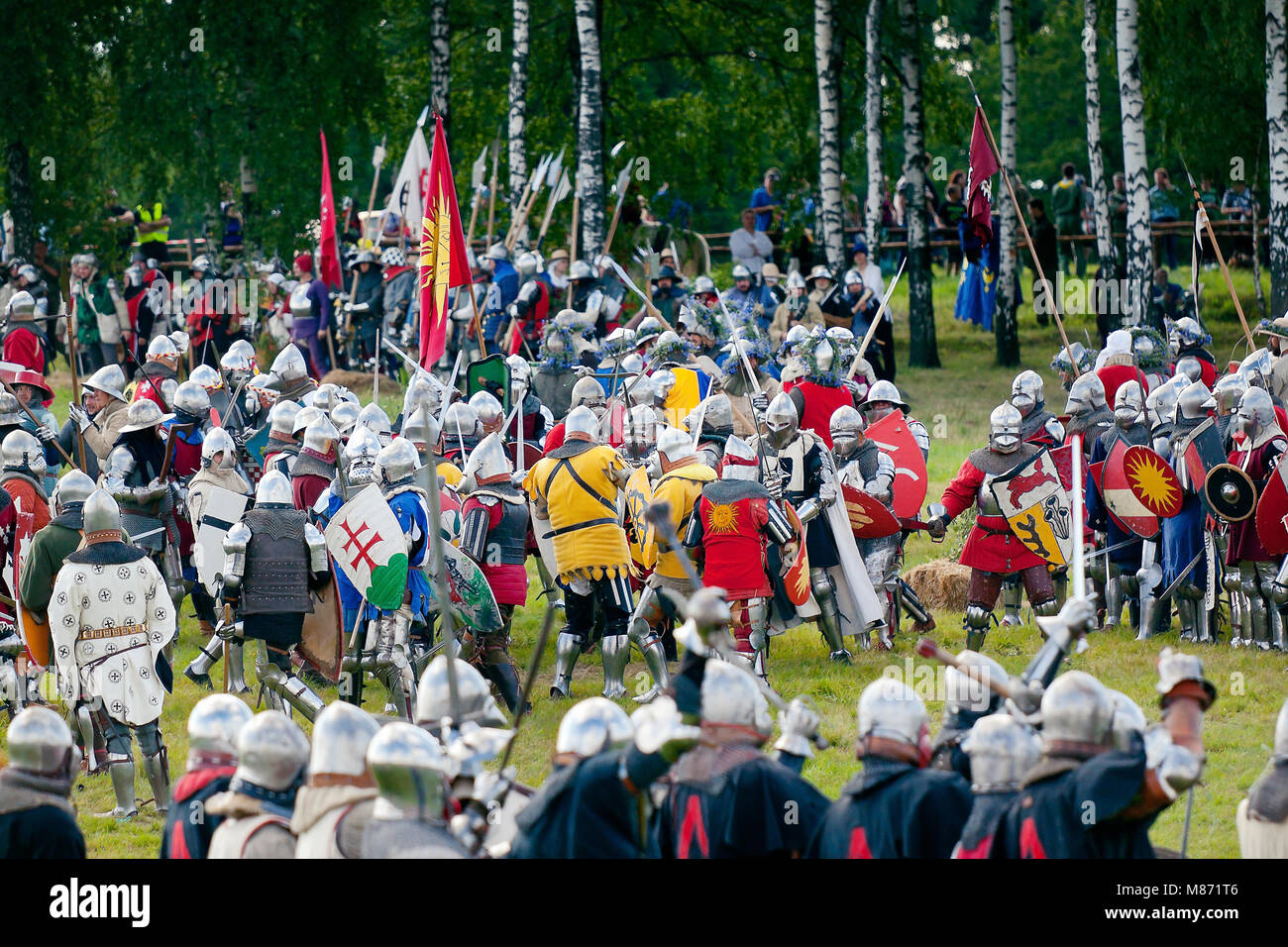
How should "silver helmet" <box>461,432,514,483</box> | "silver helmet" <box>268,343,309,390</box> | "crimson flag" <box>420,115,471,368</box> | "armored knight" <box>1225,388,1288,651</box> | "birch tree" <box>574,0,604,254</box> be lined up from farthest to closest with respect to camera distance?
"birch tree" <box>574,0,604,254</box>
"silver helmet" <box>268,343,309,390</box>
"crimson flag" <box>420,115,471,368</box>
"armored knight" <box>1225,388,1288,651</box>
"silver helmet" <box>461,432,514,483</box>

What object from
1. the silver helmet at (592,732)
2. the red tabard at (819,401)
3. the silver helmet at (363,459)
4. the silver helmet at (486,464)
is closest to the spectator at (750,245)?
the red tabard at (819,401)

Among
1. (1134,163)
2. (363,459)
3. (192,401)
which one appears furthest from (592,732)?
(1134,163)

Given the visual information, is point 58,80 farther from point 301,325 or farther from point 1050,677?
point 1050,677

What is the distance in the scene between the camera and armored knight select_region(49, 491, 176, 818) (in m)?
8.98

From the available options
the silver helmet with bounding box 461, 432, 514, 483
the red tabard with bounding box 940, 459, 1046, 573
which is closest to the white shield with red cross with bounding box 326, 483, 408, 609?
the silver helmet with bounding box 461, 432, 514, 483

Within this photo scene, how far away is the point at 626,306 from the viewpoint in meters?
19.5

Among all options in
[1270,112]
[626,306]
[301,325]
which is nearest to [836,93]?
[626,306]

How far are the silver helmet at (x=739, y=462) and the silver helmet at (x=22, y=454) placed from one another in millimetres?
3864

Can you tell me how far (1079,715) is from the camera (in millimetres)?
5512

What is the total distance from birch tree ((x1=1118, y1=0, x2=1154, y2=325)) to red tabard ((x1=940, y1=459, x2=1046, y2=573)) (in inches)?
282

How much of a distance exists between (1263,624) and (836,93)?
1037 centimetres

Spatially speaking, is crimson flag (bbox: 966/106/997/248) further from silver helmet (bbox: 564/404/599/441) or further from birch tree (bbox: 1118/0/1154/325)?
silver helmet (bbox: 564/404/599/441)

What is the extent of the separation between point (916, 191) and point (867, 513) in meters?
9.85

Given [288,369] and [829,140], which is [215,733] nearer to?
[288,369]
